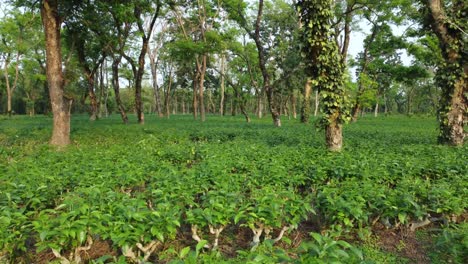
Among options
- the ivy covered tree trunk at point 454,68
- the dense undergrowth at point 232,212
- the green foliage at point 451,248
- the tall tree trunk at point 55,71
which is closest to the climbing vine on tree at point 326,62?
the dense undergrowth at point 232,212

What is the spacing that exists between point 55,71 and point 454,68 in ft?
47.3

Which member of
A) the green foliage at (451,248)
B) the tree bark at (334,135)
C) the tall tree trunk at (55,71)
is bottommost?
the green foliage at (451,248)

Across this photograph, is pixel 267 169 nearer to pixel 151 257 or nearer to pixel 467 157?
pixel 151 257

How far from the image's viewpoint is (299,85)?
1597 inches

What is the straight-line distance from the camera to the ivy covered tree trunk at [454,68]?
10125 mm

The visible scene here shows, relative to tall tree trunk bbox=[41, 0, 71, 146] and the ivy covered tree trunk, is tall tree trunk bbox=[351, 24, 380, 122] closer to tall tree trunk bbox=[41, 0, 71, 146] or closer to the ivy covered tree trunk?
the ivy covered tree trunk

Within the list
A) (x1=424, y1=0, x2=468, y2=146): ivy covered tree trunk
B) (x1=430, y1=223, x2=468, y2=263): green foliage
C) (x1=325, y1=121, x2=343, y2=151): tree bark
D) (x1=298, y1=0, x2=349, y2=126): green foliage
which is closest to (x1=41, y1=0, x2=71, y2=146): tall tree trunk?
(x1=298, y1=0, x2=349, y2=126): green foliage

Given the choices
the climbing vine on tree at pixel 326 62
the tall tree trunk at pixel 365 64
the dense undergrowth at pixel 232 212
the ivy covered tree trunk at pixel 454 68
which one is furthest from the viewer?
the tall tree trunk at pixel 365 64

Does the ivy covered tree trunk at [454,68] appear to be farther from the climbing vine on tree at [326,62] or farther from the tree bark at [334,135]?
the tree bark at [334,135]

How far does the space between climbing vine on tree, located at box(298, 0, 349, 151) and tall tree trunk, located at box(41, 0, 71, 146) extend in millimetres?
9386

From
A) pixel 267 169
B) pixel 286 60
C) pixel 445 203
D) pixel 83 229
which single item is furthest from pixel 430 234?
A: pixel 286 60

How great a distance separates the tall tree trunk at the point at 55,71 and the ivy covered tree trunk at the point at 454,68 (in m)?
13.6

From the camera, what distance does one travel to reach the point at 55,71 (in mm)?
12023

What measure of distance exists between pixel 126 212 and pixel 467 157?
771 centimetres
